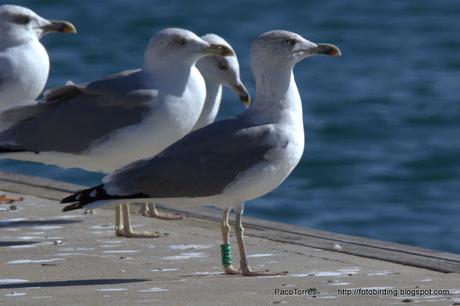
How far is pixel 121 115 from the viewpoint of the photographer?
27.0 feet

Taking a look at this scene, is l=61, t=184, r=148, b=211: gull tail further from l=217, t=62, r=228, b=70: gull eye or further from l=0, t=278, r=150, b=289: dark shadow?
l=217, t=62, r=228, b=70: gull eye

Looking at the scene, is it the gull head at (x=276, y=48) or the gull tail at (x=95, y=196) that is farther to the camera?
the gull head at (x=276, y=48)

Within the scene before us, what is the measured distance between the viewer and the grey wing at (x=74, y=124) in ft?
27.1

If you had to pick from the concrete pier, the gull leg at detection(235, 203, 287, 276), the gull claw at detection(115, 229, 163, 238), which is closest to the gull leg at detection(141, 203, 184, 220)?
the concrete pier

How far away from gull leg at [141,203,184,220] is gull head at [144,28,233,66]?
33.5 inches

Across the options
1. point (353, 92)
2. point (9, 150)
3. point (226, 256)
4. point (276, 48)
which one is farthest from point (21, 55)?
point (353, 92)

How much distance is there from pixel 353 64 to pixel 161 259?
16.4 meters

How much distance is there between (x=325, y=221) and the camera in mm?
15812

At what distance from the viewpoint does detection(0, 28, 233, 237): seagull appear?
818 cm

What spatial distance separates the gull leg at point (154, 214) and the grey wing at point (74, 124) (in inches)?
25.0

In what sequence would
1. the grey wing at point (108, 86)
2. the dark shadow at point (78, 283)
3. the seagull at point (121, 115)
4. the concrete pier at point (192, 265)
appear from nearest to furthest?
the concrete pier at point (192, 265) < the dark shadow at point (78, 283) < the seagull at point (121, 115) < the grey wing at point (108, 86)

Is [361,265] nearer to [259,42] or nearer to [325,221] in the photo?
[259,42]

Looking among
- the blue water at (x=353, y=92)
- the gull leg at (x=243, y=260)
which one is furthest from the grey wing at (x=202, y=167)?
the blue water at (x=353, y=92)

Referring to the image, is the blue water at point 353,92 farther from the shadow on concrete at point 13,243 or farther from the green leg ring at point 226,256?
the green leg ring at point 226,256
